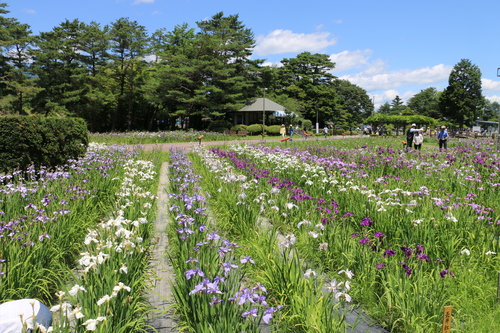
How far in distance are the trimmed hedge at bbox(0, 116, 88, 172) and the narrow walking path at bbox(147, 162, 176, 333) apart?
3797 millimetres

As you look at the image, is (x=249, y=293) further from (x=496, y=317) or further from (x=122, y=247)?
(x=496, y=317)

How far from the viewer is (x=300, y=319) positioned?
2.68 m

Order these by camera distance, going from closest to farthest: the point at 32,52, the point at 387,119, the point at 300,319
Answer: the point at 300,319 < the point at 32,52 < the point at 387,119

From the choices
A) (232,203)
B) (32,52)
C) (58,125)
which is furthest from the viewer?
(32,52)

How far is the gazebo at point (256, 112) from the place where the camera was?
4053 cm

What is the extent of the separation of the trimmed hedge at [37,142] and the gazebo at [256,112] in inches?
1254

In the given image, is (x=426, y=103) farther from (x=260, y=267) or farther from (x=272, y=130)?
(x=260, y=267)

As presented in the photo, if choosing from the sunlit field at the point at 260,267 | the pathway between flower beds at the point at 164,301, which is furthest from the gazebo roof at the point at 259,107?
the pathway between flower beds at the point at 164,301

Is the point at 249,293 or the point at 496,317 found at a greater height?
the point at 249,293

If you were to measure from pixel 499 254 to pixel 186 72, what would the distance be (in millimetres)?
33284

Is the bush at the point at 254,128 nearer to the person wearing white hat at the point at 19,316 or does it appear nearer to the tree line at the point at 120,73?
the tree line at the point at 120,73

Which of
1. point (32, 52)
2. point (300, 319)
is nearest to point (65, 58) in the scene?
point (32, 52)

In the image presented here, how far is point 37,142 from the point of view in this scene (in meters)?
7.89

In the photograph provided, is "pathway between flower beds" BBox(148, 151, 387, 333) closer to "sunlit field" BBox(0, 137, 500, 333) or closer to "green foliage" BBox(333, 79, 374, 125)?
"sunlit field" BBox(0, 137, 500, 333)
